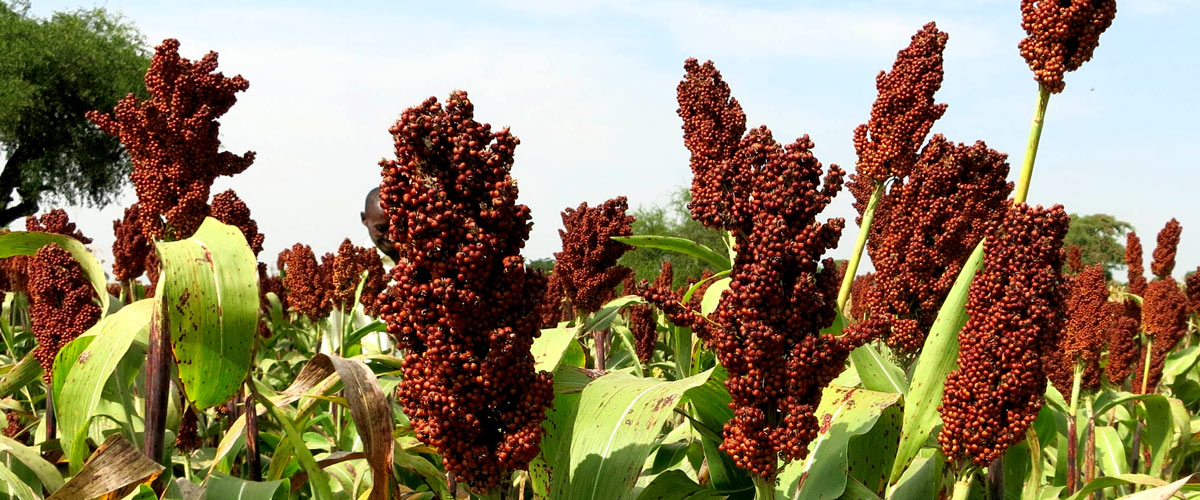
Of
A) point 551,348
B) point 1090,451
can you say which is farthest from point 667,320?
point 1090,451

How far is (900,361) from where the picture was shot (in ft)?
11.3

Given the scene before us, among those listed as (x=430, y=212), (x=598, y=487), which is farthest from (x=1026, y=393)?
(x=430, y=212)

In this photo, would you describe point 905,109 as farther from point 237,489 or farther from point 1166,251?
point 1166,251

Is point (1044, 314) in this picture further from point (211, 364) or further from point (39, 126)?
point (39, 126)

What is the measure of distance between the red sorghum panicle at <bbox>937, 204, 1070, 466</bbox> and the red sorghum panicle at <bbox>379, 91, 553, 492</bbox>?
1098mm

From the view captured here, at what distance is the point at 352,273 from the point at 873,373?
4.45m

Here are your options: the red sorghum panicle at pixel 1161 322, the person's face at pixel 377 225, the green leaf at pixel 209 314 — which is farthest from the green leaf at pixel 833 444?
the red sorghum panicle at pixel 1161 322

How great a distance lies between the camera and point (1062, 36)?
2.70 m

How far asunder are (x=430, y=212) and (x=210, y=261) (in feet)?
3.00

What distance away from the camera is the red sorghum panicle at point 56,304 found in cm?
360

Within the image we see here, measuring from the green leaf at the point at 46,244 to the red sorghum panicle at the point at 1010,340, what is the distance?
282cm

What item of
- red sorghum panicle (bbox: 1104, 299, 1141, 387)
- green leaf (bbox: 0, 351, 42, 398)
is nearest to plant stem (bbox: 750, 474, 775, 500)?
green leaf (bbox: 0, 351, 42, 398)

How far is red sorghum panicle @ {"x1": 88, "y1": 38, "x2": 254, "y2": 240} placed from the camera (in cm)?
341

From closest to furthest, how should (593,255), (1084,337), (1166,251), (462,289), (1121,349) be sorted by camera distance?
(462,289) → (1084,337) → (593,255) → (1121,349) → (1166,251)
